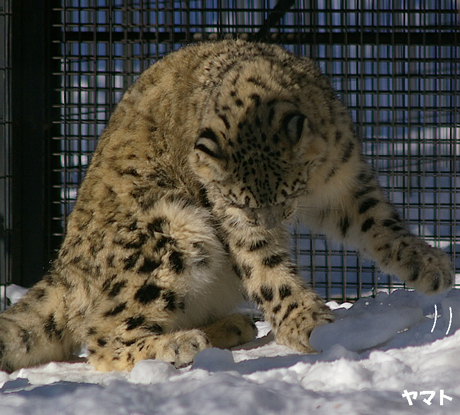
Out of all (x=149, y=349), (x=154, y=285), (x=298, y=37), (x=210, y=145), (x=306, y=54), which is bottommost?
(x=149, y=349)

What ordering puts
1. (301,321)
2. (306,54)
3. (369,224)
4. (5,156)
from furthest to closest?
(306,54)
(5,156)
(369,224)
(301,321)

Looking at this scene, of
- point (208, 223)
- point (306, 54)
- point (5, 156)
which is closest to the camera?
point (208, 223)

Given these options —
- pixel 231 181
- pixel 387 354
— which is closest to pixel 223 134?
pixel 231 181

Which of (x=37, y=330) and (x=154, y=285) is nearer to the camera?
(x=154, y=285)

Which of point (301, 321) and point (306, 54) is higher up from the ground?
point (306, 54)

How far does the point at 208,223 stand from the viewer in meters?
3.63

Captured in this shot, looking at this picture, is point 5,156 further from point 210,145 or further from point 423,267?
point 423,267

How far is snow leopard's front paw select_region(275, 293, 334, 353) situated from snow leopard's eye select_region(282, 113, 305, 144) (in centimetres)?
81

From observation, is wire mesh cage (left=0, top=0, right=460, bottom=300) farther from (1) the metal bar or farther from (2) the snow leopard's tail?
(2) the snow leopard's tail

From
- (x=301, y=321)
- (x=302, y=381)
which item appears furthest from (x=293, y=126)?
(x=302, y=381)

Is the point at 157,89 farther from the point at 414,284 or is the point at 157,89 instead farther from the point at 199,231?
the point at 414,284

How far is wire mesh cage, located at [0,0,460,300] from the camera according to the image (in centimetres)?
543

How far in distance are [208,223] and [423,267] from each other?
1.15 meters

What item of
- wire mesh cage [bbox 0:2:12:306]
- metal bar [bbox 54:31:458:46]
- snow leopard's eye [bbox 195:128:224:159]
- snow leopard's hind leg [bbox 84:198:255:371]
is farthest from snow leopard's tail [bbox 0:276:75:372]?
metal bar [bbox 54:31:458:46]
